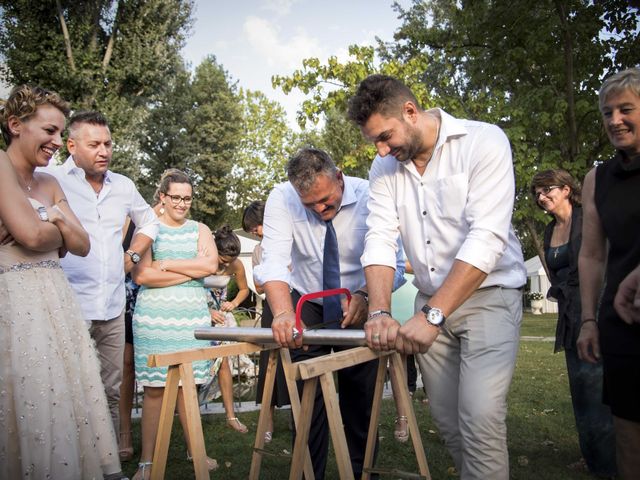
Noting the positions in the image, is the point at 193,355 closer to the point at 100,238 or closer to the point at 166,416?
the point at 166,416

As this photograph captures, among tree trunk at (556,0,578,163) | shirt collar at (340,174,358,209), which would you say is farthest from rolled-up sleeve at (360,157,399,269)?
tree trunk at (556,0,578,163)

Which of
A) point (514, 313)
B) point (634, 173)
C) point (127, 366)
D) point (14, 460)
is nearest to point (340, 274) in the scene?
point (514, 313)

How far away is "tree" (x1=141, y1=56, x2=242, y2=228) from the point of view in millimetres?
29688

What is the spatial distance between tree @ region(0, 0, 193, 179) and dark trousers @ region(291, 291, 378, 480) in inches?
745

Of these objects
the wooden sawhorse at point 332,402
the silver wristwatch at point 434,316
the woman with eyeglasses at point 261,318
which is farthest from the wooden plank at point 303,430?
the woman with eyeglasses at point 261,318

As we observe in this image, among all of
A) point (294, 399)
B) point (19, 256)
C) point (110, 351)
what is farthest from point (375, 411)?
point (110, 351)

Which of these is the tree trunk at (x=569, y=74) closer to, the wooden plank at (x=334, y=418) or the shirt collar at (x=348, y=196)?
the shirt collar at (x=348, y=196)

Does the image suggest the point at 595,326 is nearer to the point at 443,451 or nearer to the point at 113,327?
the point at 443,451

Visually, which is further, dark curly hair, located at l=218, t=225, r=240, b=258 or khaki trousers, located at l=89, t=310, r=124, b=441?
dark curly hair, located at l=218, t=225, r=240, b=258

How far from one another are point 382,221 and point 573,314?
7.62 ft

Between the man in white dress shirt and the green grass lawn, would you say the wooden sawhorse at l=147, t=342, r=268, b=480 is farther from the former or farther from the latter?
the green grass lawn

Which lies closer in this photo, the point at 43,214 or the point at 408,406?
the point at 408,406

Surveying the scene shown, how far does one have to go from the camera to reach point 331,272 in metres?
3.98

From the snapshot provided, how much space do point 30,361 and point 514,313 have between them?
2.40 meters
